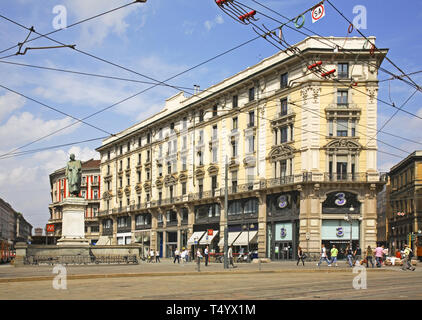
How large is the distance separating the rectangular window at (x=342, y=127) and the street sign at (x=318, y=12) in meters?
29.7

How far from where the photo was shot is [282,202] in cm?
5038

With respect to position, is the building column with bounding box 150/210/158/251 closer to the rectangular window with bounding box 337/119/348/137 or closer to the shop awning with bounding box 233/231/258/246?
the shop awning with bounding box 233/231/258/246

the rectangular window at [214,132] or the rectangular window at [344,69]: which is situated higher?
the rectangular window at [344,69]

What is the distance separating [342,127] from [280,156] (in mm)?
6086

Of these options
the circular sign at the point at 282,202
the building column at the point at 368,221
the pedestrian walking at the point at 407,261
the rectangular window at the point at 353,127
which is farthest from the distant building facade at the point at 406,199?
the pedestrian walking at the point at 407,261

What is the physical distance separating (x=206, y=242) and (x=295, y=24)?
4103 centimetres

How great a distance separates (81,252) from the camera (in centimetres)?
3622

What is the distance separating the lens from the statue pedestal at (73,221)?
1379 inches

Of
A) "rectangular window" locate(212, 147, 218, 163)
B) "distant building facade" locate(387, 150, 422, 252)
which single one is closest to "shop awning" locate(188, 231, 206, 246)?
"rectangular window" locate(212, 147, 218, 163)

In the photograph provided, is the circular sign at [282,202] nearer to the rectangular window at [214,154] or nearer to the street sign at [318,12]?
the rectangular window at [214,154]

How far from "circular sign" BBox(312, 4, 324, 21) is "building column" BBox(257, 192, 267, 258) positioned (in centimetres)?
3406

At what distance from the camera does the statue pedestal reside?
35.0 metres
